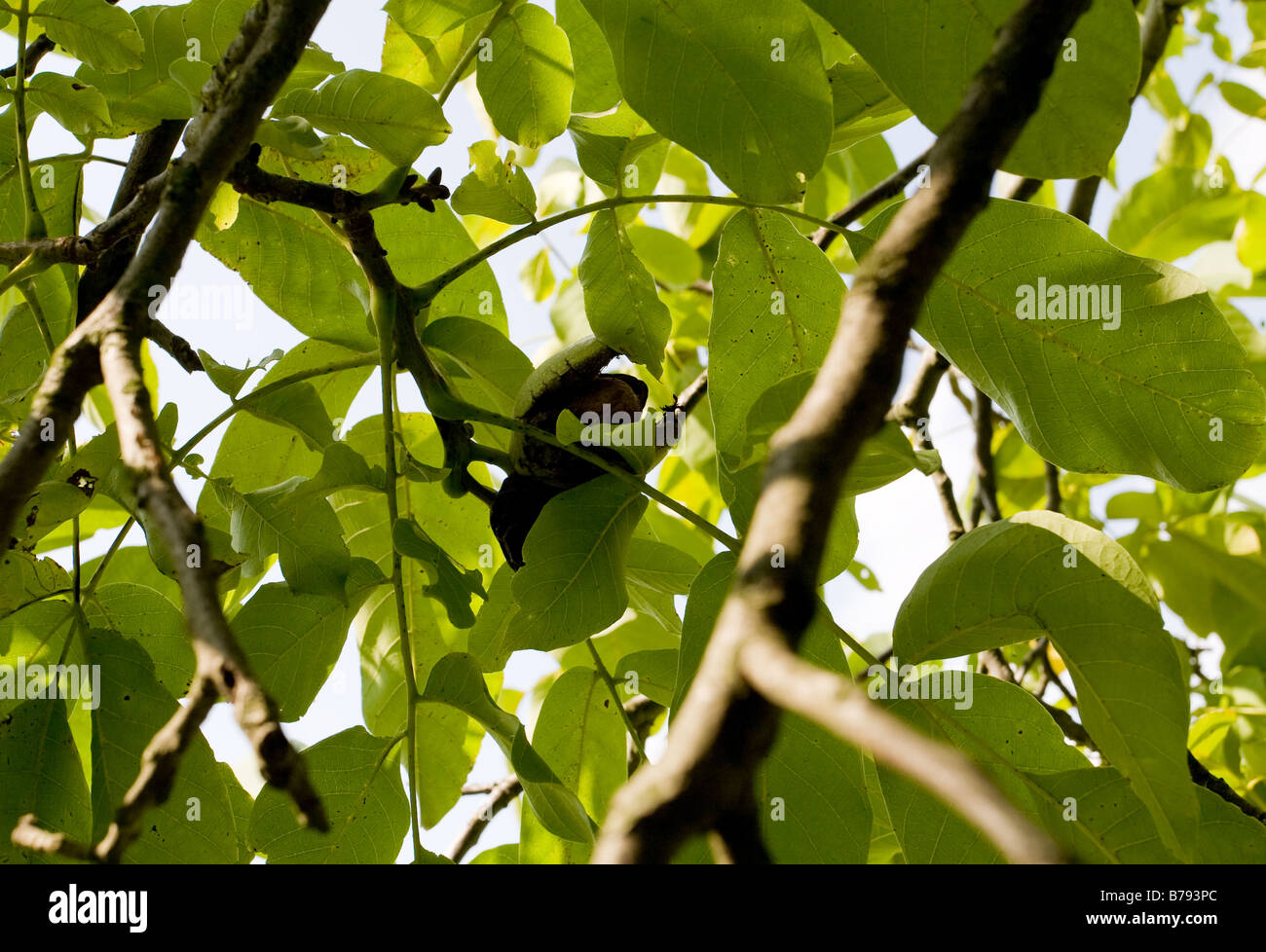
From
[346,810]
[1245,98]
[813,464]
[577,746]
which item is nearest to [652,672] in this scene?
[577,746]

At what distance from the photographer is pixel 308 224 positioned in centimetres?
144

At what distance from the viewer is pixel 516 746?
3.34 ft

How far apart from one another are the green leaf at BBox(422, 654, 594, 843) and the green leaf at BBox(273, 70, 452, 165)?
55 centimetres

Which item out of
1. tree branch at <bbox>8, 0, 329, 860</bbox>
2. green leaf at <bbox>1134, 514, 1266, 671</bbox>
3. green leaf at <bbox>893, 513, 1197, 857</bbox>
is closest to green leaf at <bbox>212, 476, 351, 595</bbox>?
tree branch at <bbox>8, 0, 329, 860</bbox>

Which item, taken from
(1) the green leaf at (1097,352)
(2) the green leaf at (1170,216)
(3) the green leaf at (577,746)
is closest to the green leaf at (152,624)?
(3) the green leaf at (577,746)

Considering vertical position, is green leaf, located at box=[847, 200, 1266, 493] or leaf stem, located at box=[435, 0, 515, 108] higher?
leaf stem, located at box=[435, 0, 515, 108]

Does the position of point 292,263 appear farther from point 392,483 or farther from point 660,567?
point 660,567

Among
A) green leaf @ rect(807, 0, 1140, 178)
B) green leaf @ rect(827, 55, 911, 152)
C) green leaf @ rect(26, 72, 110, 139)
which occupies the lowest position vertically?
green leaf @ rect(807, 0, 1140, 178)

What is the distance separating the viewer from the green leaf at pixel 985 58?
91cm

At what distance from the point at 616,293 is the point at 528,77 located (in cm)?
29

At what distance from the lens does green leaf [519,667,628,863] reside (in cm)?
137

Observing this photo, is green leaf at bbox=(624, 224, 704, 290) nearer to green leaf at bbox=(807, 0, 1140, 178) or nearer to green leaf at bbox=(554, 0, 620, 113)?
green leaf at bbox=(554, 0, 620, 113)
